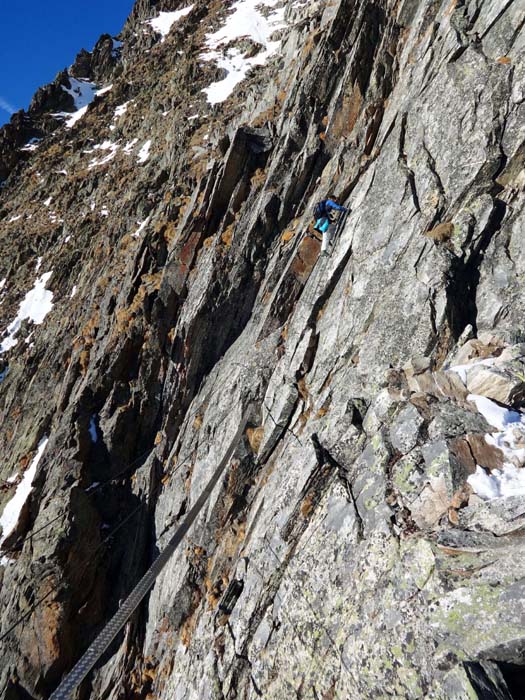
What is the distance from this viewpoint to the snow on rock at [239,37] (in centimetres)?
3700

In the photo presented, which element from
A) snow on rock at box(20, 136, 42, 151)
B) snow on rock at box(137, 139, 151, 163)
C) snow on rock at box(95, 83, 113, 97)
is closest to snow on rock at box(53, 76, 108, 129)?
snow on rock at box(95, 83, 113, 97)

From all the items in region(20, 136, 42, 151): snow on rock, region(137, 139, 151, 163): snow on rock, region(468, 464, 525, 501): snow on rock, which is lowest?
region(468, 464, 525, 501): snow on rock

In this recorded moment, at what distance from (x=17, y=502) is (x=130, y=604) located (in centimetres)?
829

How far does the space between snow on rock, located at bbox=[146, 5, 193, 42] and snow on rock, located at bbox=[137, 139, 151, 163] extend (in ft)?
99.5

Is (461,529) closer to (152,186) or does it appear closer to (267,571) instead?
(267,571)

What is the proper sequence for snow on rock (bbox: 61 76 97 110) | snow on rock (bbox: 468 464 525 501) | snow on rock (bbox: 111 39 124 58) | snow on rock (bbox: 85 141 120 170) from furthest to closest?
snow on rock (bbox: 111 39 124 58) → snow on rock (bbox: 61 76 97 110) → snow on rock (bbox: 85 141 120 170) → snow on rock (bbox: 468 464 525 501)

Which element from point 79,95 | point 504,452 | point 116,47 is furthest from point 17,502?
point 116,47

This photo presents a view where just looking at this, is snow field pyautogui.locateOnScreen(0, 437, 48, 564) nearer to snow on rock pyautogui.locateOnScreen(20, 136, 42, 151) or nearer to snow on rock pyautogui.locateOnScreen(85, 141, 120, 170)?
snow on rock pyautogui.locateOnScreen(85, 141, 120, 170)

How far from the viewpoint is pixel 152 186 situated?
2678cm

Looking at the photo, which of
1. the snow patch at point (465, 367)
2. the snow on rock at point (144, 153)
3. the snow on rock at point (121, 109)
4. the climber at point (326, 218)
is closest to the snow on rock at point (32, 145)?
the snow on rock at point (121, 109)

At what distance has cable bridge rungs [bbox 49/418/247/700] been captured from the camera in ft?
26.8

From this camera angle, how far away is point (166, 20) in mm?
60281

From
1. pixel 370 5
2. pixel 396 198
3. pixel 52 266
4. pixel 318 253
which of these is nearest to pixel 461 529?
pixel 396 198

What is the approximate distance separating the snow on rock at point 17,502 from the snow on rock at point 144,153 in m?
28.6
